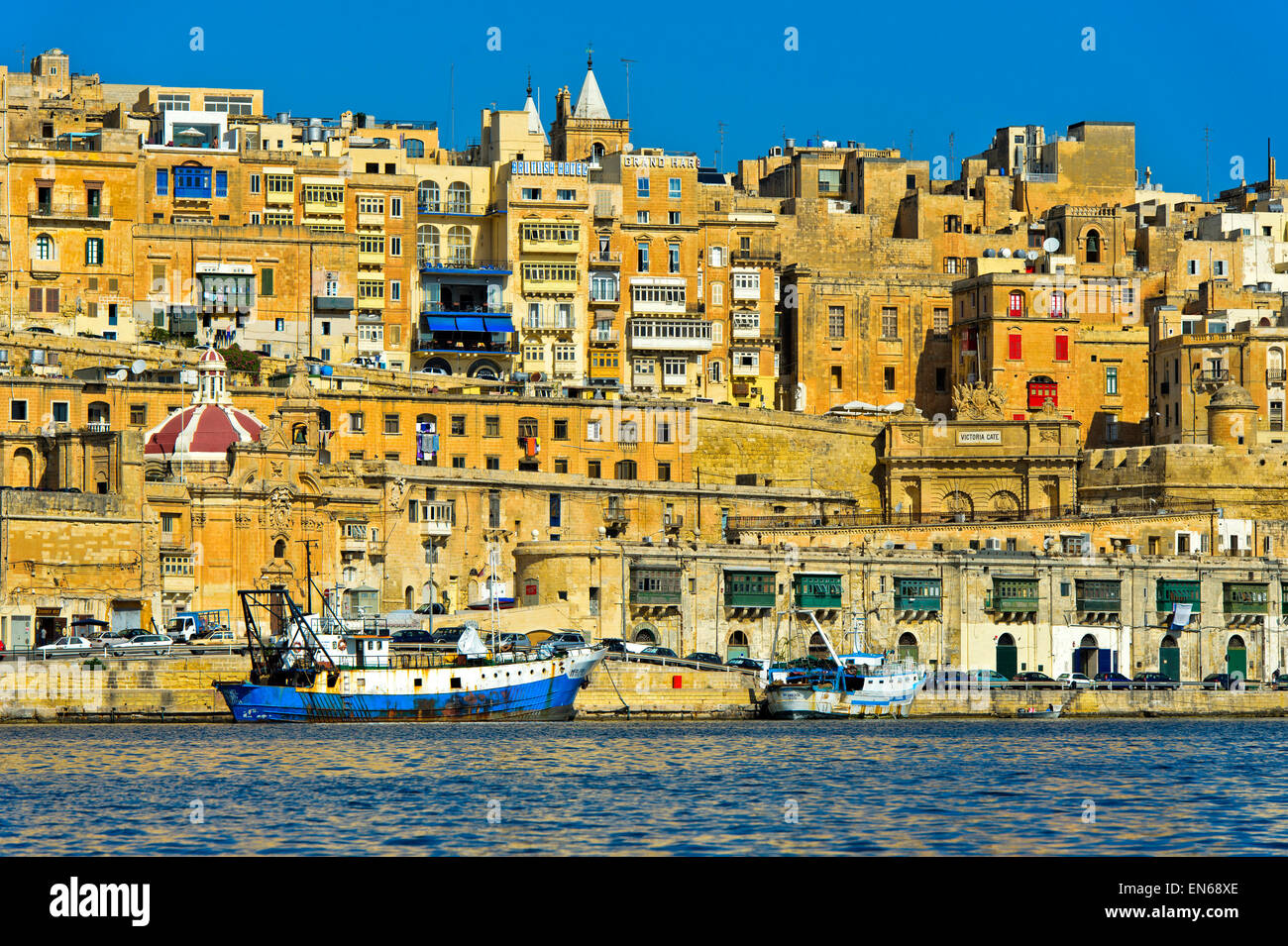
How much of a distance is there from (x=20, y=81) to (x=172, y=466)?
1777 inches

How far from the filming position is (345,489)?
80.8 m

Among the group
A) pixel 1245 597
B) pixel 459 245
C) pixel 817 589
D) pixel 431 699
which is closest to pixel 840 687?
pixel 817 589

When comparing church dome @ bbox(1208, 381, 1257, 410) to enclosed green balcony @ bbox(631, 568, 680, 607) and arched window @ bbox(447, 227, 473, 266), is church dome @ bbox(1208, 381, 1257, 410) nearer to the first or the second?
enclosed green balcony @ bbox(631, 568, 680, 607)

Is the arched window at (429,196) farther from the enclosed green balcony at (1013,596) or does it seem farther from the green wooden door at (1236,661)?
the green wooden door at (1236,661)

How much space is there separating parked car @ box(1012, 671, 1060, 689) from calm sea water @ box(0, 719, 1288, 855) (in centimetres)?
881

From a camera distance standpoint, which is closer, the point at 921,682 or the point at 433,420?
the point at 921,682

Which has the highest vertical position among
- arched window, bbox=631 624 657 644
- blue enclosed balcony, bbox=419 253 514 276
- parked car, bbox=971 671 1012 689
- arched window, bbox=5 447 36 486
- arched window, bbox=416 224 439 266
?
arched window, bbox=416 224 439 266

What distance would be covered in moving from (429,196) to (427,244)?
3356 mm

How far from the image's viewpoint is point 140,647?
65.2 metres

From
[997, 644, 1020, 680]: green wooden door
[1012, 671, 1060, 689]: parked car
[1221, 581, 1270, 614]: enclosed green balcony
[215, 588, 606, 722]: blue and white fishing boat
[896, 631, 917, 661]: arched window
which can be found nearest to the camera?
[215, 588, 606, 722]: blue and white fishing boat

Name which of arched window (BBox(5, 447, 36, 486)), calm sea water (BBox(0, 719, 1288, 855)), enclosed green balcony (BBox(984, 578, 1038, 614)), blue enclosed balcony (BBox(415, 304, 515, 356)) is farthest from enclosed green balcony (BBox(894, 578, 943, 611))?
arched window (BBox(5, 447, 36, 486))

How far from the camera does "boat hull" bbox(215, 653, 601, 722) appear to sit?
64.4m
